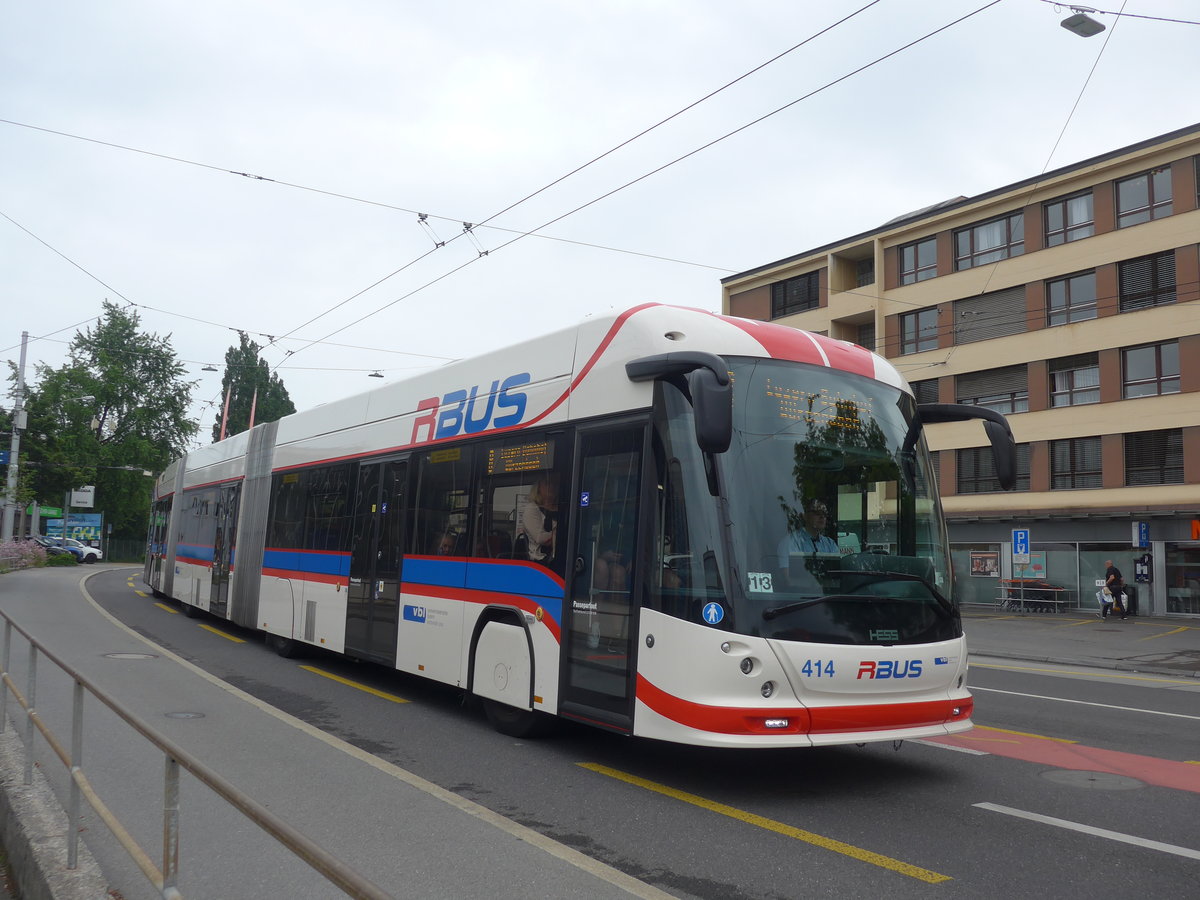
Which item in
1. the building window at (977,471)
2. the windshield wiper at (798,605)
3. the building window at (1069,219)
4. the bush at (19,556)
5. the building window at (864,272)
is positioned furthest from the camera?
the building window at (864,272)

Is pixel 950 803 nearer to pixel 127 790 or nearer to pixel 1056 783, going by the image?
pixel 1056 783

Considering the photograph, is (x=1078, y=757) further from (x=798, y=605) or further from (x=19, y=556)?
(x=19, y=556)

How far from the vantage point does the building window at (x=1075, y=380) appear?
34.5 m

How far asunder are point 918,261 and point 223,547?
31.9m

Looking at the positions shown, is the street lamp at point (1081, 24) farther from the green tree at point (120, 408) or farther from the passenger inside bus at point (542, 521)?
the green tree at point (120, 408)

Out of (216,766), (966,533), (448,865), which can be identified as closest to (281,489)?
(216,766)

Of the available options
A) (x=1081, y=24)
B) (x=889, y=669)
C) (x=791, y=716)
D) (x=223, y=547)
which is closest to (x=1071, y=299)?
(x=1081, y=24)

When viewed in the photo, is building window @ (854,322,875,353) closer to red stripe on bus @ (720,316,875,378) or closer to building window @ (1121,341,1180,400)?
building window @ (1121,341,1180,400)

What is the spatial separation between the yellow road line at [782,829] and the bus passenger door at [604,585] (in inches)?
18.3

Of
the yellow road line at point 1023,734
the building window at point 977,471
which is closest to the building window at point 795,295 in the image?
the building window at point 977,471

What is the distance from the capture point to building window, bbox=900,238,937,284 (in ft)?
132

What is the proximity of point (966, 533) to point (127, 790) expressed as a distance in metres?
36.1

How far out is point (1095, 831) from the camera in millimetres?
5809

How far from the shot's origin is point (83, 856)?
4.30 meters
